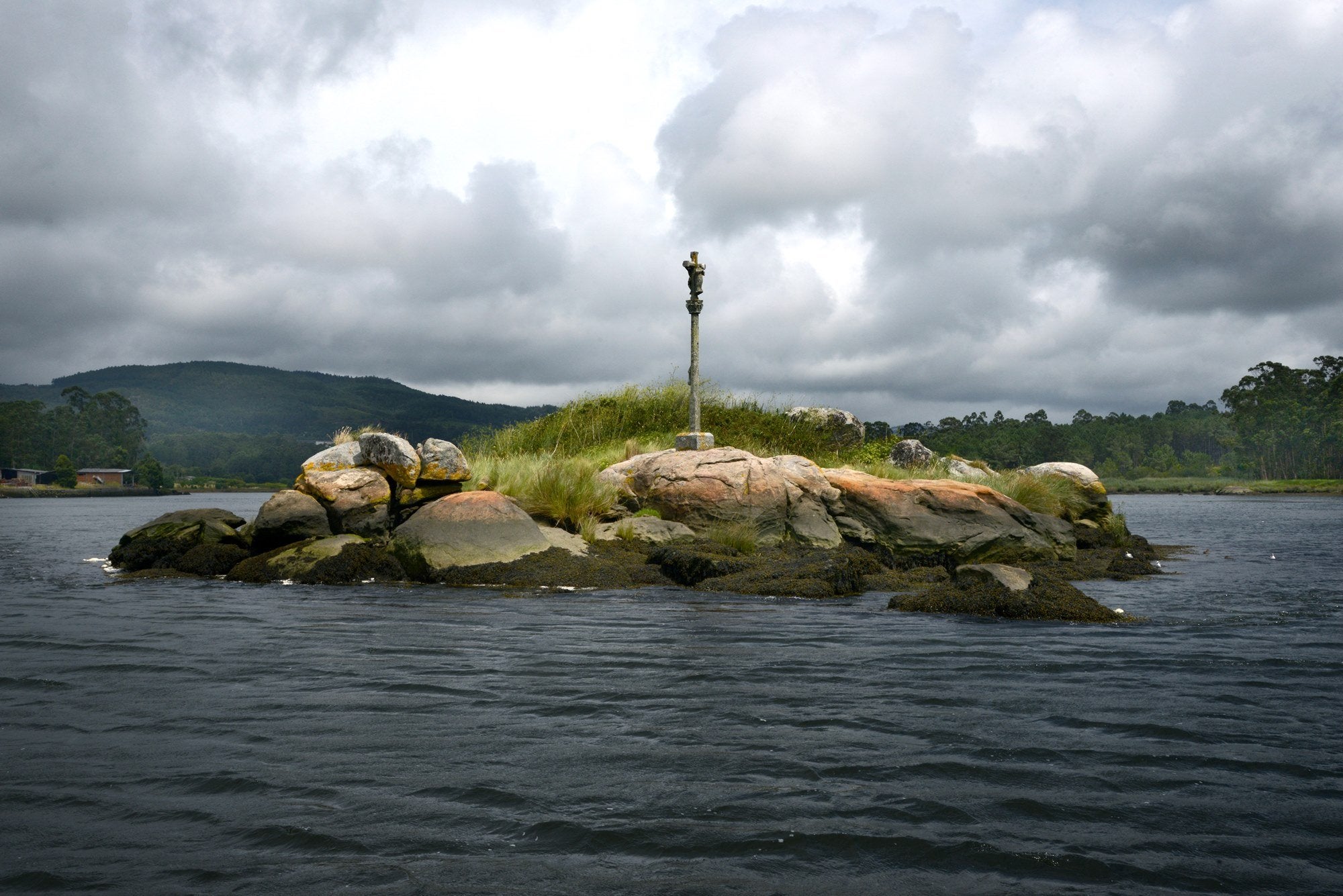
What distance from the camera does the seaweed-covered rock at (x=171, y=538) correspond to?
54.9 ft

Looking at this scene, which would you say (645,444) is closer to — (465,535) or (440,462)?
(440,462)

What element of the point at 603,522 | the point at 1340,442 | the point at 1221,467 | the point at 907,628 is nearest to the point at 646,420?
the point at 603,522

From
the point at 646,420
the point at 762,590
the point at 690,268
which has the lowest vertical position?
the point at 762,590

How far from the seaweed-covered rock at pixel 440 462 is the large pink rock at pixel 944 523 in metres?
7.66

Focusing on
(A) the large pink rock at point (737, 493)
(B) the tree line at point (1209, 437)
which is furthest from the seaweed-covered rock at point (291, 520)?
(B) the tree line at point (1209, 437)

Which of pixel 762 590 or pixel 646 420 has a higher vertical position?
pixel 646 420

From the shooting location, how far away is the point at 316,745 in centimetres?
496

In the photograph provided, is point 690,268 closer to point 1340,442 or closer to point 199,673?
point 199,673

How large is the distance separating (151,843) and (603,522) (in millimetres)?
13179

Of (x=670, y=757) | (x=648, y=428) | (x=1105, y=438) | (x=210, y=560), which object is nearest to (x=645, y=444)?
→ (x=648, y=428)

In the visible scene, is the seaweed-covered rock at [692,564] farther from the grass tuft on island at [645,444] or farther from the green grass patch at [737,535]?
the grass tuft on island at [645,444]

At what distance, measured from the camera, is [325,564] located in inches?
576

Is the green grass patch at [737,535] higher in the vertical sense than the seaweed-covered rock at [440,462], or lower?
lower

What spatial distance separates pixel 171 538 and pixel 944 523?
1518cm
